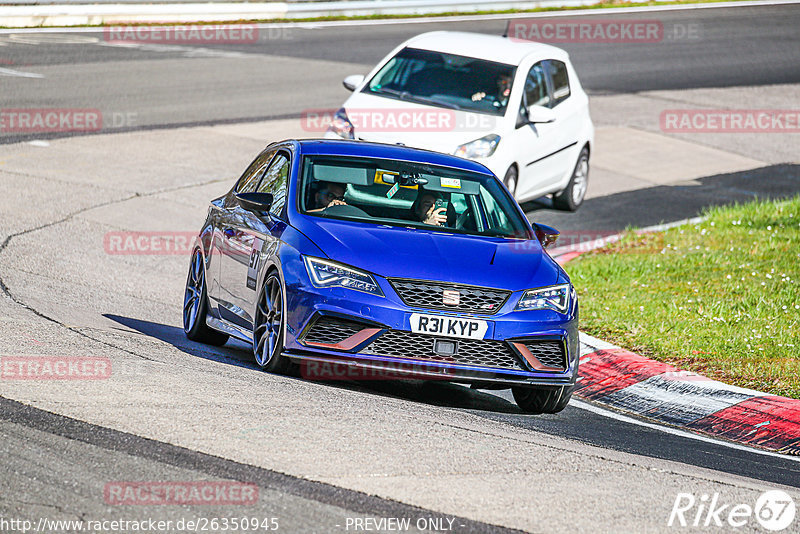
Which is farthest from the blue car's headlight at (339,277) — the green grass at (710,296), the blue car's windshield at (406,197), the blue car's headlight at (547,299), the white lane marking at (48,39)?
the white lane marking at (48,39)

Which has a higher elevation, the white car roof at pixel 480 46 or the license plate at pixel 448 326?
the white car roof at pixel 480 46

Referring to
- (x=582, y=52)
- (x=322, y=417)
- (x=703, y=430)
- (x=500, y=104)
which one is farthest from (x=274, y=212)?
(x=582, y=52)

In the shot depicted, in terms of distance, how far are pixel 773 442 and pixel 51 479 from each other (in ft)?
16.2

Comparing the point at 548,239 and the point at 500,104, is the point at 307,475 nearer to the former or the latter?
the point at 548,239

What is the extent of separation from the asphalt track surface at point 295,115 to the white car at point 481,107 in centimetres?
129

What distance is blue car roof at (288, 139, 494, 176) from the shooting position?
938cm

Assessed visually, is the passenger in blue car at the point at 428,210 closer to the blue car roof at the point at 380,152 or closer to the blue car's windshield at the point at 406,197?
the blue car's windshield at the point at 406,197

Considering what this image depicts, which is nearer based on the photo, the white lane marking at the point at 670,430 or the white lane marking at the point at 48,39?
the white lane marking at the point at 670,430

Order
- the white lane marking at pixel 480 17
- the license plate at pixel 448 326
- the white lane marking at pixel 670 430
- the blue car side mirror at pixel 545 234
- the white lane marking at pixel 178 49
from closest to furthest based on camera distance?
the license plate at pixel 448 326 → the white lane marking at pixel 670 430 → the blue car side mirror at pixel 545 234 → the white lane marking at pixel 178 49 → the white lane marking at pixel 480 17

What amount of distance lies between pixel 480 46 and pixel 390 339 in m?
8.41

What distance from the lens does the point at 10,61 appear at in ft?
76.4

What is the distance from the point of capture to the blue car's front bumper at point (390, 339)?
7.73 metres

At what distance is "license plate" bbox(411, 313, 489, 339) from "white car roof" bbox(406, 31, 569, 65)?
7955 millimetres

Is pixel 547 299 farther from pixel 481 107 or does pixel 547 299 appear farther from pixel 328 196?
pixel 481 107
